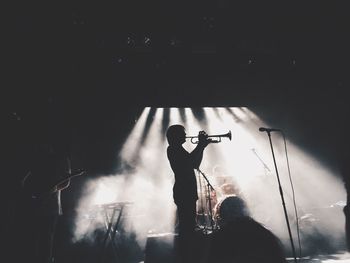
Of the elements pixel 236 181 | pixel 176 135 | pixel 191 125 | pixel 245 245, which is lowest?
pixel 245 245

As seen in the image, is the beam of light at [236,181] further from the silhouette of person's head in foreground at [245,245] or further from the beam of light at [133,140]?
the silhouette of person's head in foreground at [245,245]

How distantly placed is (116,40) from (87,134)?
313cm

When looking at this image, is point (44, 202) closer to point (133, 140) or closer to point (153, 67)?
point (153, 67)

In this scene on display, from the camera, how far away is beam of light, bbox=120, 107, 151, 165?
808 centimetres

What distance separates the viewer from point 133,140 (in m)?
8.40

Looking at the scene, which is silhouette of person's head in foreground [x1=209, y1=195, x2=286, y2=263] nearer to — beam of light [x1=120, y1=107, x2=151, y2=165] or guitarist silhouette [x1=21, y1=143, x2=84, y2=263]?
guitarist silhouette [x1=21, y1=143, x2=84, y2=263]

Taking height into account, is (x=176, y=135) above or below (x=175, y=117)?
below

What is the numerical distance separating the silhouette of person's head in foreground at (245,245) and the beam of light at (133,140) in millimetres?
7135

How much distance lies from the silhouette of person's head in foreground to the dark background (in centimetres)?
353

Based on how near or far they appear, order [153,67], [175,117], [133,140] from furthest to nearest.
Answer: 1. [175,117]
2. [133,140]
3. [153,67]

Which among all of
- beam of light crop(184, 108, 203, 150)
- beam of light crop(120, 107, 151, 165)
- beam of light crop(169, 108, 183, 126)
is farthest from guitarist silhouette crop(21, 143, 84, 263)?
beam of light crop(184, 108, 203, 150)

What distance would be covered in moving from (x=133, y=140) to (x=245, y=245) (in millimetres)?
7553

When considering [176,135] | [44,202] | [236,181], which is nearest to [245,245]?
[176,135]

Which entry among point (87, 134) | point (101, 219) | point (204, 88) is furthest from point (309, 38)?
point (101, 219)
